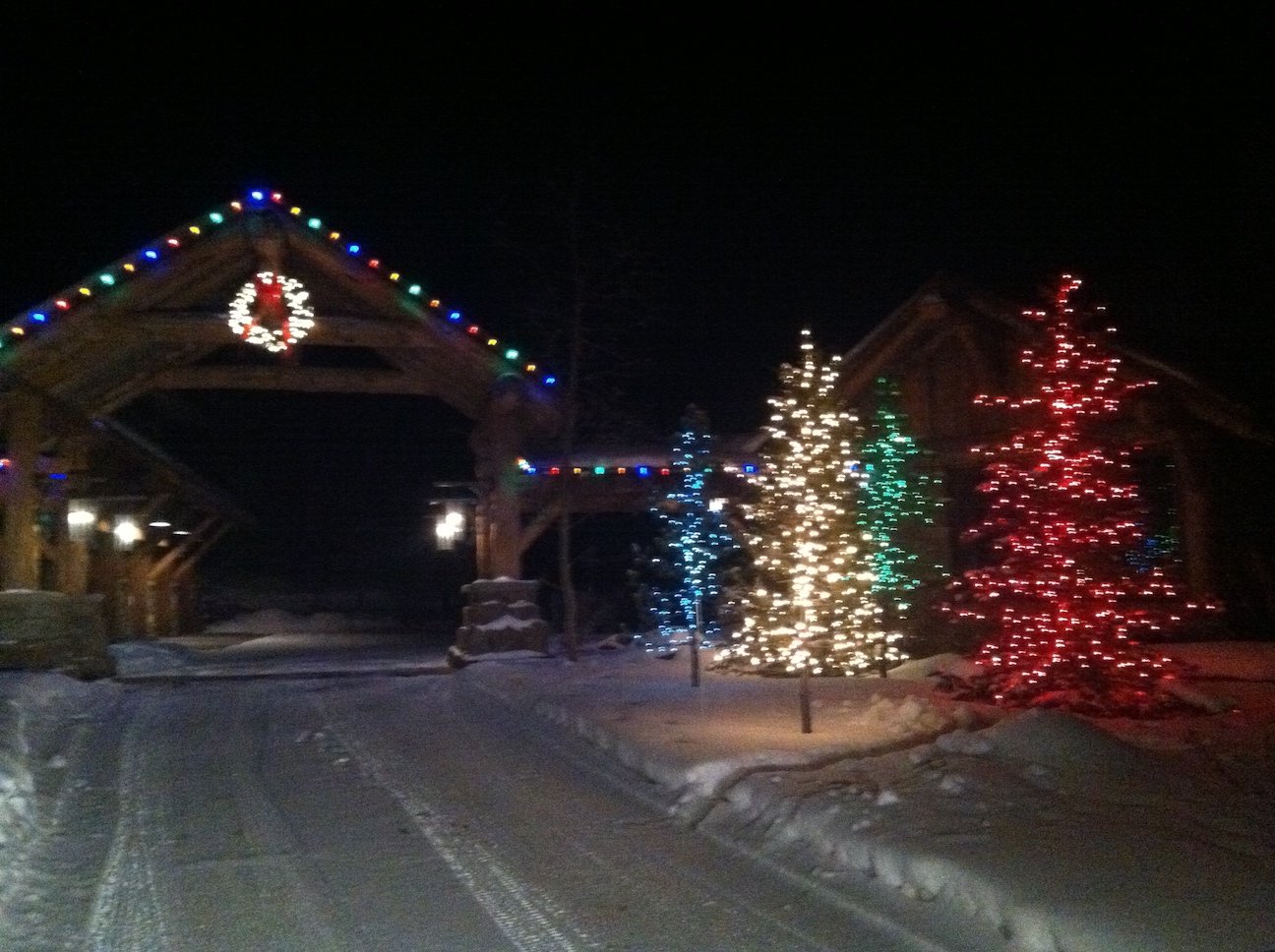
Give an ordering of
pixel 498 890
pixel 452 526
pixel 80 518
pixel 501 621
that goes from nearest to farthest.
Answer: pixel 498 890
pixel 501 621
pixel 80 518
pixel 452 526

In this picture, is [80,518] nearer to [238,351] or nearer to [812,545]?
[238,351]

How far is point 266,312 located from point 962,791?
547 inches

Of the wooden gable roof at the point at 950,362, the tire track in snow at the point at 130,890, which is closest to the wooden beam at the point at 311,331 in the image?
the wooden gable roof at the point at 950,362

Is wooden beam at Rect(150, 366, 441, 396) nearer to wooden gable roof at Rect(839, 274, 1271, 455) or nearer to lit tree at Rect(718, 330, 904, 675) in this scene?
lit tree at Rect(718, 330, 904, 675)

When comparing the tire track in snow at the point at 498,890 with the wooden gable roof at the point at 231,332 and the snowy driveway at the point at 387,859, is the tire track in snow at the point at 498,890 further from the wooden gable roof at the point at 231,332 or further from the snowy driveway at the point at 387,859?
the wooden gable roof at the point at 231,332

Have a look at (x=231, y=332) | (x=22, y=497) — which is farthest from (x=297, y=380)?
(x=22, y=497)

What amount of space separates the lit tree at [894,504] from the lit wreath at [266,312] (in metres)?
8.89

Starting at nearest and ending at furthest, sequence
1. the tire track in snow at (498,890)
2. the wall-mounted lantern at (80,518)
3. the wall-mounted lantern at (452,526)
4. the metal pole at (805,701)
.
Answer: the tire track in snow at (498,890) < the metal pole at (805,701) < the wall-mounted lantern at (80,518) < the wall-mounted lantern at (452,526)

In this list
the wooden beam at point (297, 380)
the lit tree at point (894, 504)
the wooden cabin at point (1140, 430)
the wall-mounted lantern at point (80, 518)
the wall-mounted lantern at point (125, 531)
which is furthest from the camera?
the wall-mounted lantern at point (125, 531)

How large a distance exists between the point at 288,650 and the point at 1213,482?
64.5 feet

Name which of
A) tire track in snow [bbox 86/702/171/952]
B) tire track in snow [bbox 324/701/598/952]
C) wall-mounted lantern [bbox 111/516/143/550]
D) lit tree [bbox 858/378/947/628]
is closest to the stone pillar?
lit tree [bbox 858/378/947/628]

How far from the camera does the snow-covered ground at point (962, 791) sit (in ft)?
22.0

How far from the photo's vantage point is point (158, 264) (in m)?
19.2

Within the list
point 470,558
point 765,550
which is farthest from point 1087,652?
point 470,558
